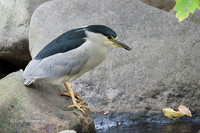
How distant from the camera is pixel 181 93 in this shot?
525 cm

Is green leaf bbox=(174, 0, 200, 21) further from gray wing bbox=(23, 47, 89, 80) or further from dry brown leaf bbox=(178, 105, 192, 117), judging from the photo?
dry brown leaf bbox=(178, 105, 192, 117)

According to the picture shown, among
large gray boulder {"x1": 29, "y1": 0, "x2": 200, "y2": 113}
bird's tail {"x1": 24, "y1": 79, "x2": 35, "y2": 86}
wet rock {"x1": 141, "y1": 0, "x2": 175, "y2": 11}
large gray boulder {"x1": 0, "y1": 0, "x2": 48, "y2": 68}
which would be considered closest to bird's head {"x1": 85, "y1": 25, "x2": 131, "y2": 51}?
bird's tail {"x1": 24, "y1": 79, "x2": 35, "y2": 86}

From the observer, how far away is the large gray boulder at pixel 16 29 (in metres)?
7.65

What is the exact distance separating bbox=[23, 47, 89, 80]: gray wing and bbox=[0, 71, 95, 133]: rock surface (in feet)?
0.87

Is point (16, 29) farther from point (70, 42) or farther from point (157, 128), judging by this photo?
point (157, 128)

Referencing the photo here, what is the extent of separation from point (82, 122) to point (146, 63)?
2044mm

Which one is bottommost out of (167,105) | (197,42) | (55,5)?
(167,105)

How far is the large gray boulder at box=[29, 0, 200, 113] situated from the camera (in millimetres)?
5246

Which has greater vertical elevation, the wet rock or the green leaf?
the wet rock

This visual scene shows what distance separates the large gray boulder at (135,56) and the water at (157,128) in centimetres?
33

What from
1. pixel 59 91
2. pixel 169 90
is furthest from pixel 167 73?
pixel 59 91

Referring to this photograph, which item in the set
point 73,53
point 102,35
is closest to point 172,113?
point 102,35

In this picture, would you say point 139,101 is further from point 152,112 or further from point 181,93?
point 181,93

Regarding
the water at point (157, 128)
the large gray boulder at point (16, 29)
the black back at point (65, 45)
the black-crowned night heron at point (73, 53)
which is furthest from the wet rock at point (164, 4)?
the black back at point (65, 45)
